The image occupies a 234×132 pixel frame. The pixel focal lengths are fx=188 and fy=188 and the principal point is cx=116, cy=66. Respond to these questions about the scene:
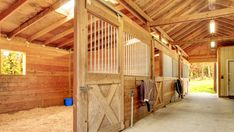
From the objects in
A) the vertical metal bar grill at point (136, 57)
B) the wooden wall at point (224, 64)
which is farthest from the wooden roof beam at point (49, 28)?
the wooden wall at point (224, 64)

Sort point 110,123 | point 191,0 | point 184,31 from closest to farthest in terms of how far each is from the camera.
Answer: point 110,123, point 191,0, point 184,31

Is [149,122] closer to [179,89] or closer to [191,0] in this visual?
[191,0]

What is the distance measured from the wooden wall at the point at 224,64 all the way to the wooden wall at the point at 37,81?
7287mm

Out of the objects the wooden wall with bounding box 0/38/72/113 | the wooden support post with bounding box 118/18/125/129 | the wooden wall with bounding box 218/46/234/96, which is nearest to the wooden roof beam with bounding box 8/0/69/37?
the wooden wall with bounding box 0/38/72/113

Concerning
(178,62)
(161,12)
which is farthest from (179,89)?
(161,12)

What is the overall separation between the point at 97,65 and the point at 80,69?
1.35 metres

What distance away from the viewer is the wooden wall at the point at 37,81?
518 cm

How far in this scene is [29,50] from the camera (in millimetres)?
5805

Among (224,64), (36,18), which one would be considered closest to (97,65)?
(36,18)

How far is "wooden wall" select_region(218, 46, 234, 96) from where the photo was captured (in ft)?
30.2

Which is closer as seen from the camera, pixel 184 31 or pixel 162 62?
pixel 162 62

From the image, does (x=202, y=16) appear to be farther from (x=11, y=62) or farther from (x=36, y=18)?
(x=11, y=62)

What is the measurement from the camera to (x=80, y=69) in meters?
2.46

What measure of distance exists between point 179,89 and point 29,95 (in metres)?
5.94
